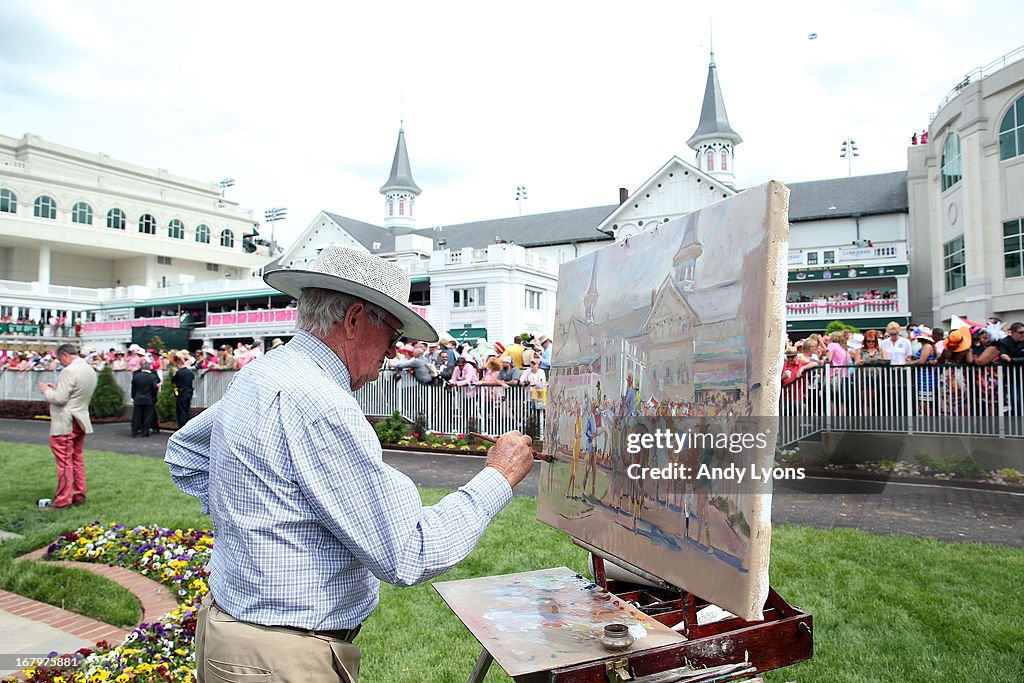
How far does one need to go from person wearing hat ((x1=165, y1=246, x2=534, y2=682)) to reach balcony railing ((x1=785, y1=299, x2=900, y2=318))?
3742cm

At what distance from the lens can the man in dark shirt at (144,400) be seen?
52.1ft

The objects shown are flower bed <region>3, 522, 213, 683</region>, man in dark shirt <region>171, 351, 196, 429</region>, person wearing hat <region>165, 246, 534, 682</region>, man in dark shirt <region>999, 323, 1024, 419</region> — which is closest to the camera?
person wearing hat <region>165, 246, 534, 682</region>

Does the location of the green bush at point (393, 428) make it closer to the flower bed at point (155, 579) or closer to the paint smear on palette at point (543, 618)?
the flower bed at point (155, 579)

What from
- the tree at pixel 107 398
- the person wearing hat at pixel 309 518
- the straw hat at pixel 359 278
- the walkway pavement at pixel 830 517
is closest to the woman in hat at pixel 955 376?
the walkway pavement at pixel 830 517

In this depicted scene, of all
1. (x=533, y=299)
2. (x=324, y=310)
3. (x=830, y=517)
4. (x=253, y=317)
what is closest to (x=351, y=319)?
(x=324, y=310)

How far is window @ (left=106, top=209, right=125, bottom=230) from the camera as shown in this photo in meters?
59.0

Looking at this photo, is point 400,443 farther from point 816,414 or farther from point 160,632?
point 160,632

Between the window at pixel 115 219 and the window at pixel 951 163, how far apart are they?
61.9 m

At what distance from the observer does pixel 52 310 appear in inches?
2066

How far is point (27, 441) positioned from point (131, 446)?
2.60 metres

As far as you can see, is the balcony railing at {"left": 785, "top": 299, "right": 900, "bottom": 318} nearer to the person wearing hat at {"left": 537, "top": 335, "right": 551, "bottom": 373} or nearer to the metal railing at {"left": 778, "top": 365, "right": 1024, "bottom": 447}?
the person wearing hat at {"left": 537, "top": 335, "right": 551, "bottom": 373}

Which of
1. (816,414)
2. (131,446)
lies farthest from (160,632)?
(131,446)

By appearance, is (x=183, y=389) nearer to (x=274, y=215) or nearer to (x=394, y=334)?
(x=394, y=334)

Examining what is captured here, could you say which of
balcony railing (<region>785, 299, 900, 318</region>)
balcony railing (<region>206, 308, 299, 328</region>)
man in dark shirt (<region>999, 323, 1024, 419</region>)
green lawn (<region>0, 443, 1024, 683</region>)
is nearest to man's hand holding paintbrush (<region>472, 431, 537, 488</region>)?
green lawn (<region>0, 443, 1024, 683</region>)
